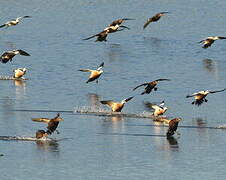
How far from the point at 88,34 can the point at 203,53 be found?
8977 millimetres

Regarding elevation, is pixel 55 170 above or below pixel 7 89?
below

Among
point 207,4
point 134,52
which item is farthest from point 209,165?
point 207,4

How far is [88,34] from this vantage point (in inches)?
2630

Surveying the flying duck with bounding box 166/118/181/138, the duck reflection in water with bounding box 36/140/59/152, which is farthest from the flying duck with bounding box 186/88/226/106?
the duck reflection in water with bounding box 36/140/59/152

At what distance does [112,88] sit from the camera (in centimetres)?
4741

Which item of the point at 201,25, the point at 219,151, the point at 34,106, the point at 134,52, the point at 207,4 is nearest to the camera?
the point at 219,151

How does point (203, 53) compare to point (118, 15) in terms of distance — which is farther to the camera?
point (118, 15)

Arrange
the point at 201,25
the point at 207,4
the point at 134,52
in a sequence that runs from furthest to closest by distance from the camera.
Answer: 1. the point at 207,4
2. the point at 201,25
3. the point at 134,52

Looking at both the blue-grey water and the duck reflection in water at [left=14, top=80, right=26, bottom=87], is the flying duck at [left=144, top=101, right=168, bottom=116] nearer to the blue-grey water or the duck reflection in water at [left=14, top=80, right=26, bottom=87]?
the blue-grey water

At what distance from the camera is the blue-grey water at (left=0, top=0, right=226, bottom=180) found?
33.4 metres

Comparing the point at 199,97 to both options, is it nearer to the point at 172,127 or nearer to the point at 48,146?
the point at 172,127

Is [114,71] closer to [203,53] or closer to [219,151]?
[203,53]

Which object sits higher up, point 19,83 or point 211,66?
point 211,66

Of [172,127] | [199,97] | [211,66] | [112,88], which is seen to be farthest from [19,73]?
[172,127]
